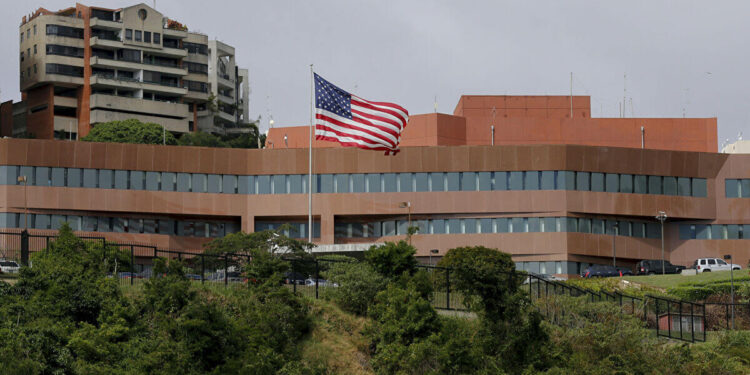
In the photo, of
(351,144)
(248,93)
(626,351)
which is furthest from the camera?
(248,93)

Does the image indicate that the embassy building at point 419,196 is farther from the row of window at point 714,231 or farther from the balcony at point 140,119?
the balcony at point 140,119

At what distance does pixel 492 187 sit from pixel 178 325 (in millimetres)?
66698

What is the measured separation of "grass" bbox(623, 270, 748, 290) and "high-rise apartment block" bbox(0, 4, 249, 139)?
86.5 metres

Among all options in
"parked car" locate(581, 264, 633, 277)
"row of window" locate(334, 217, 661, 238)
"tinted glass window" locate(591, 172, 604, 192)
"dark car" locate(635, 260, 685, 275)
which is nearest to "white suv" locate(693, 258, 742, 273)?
"dark car" locate(635, 260, 685, 275)

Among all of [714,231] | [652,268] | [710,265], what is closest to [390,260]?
[652,268]

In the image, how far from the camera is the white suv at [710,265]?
98.9 m

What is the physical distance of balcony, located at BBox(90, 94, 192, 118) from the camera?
154625 mm

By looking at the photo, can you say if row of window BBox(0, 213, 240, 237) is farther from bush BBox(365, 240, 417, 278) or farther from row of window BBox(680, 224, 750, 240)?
bush BBox(365, 240, 417, 278)

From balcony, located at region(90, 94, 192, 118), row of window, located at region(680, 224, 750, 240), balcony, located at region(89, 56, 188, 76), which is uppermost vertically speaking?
balcony, located at region(89, 56, 188, 76)

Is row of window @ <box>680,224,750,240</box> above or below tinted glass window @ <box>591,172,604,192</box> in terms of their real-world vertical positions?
below

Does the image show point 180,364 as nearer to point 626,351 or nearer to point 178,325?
point 178,325

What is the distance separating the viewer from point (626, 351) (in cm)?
4750

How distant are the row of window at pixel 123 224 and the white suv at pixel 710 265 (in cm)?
4129

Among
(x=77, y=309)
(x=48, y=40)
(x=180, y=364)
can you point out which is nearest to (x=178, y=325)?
(x=180, y=364)
